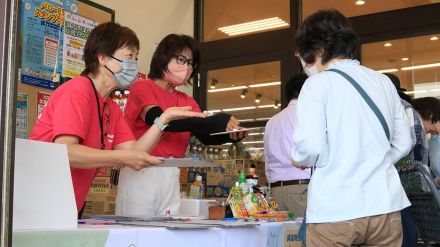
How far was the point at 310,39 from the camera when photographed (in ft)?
6.10

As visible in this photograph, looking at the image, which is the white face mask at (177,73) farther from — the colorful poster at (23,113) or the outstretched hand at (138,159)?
the colorful poster at (23,113)

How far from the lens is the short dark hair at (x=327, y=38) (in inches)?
71.9

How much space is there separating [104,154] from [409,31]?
3.26 meters

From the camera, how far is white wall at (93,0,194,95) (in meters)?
4.48

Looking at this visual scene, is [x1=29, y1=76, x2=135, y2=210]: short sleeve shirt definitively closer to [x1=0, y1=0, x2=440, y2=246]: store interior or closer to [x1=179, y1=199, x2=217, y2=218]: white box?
[x1=179, y1=199, x2=217, y2=218]: white box

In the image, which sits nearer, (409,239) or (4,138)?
(4,138)

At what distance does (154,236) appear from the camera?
4.87ft

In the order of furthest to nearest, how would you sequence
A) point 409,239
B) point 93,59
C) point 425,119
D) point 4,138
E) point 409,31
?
1. point 409,31
2. point 425,119
3. point 409,239
4. point 93,59
5. point 4,138

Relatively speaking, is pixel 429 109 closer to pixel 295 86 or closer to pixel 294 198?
pixel 295 86

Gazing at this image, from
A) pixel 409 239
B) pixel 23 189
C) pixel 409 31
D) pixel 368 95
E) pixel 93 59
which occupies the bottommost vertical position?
pixel 409 239

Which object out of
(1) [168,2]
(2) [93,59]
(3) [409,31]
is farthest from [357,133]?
(1) [168,2]

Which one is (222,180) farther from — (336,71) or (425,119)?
(336,71)

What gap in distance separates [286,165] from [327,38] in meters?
1.46

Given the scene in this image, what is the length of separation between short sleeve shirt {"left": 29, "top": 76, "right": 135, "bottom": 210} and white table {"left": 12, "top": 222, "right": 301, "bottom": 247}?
0.38 m
